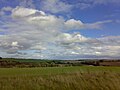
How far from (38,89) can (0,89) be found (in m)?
2.00

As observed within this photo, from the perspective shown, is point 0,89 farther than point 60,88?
Yes

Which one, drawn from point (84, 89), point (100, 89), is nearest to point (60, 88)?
point (84, 89)

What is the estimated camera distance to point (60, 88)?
39.5 ft

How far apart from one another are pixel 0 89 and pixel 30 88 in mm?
1501

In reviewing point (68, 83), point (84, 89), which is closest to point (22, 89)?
point (68, 83)

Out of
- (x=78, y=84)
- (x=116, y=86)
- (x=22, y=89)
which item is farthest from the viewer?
(x=22, y=89)

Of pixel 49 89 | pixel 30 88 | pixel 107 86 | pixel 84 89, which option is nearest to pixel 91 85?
pixel 84 89

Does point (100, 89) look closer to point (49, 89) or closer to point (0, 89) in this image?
point (49, 89)

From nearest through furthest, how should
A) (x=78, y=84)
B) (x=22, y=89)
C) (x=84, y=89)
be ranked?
(x=84, y=89)
(x=78, y=84)
(x=22, y=89)

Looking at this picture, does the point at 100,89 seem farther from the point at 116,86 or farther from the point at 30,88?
the point at 30,88

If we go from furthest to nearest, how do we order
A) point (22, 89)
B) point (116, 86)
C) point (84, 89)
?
1. point (22, 89)
2. point (84, 89)
3. point (116, 86)

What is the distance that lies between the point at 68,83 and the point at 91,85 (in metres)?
1.55

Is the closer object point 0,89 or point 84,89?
point 84,89

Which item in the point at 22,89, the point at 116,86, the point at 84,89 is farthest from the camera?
the point at 22,89
